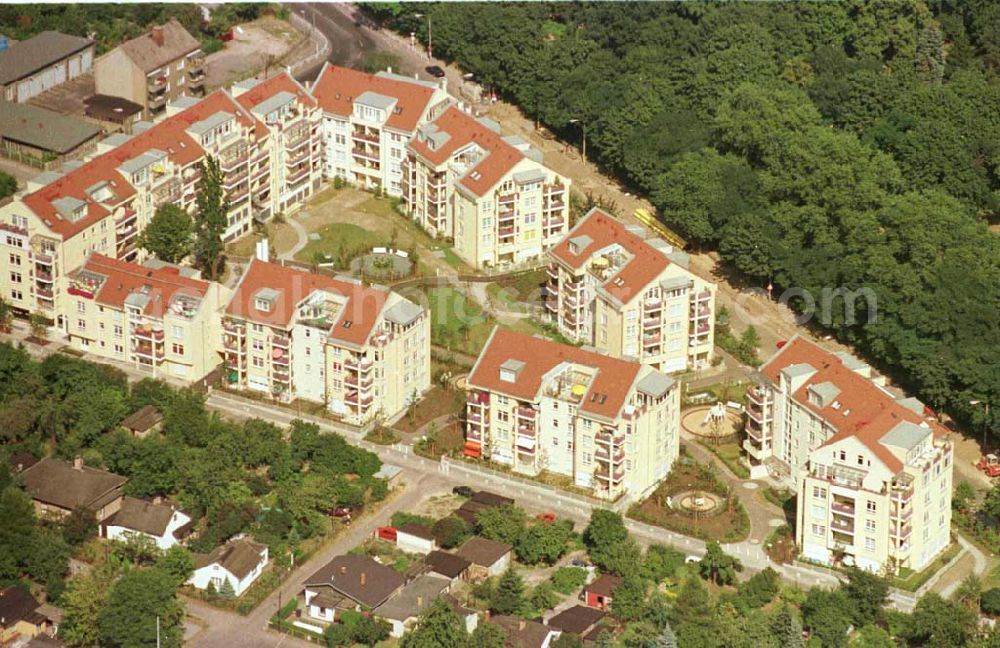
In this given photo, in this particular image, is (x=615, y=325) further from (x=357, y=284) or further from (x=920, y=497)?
(x=920, y=497)

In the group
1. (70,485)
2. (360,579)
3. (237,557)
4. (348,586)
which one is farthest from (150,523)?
(360,579)

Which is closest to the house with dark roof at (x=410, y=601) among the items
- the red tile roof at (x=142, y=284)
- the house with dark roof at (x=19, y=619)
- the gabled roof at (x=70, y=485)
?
the house with dark roof at (x=19, y=619)

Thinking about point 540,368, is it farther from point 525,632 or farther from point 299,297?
point 525,632

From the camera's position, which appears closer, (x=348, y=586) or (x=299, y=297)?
(x=348, y=586)

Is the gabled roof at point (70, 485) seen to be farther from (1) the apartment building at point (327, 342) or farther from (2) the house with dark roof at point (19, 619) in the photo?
(1) the apartment building at point (327, 342)

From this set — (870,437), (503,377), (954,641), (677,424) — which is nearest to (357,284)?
(503,377)

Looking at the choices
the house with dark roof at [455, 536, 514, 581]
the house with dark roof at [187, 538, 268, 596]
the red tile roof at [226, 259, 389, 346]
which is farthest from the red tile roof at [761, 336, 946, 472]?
the house with dark roof at [187, 538, 268, 596]

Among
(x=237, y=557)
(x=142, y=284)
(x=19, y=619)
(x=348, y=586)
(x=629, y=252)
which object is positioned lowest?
(x=19, y=619)
